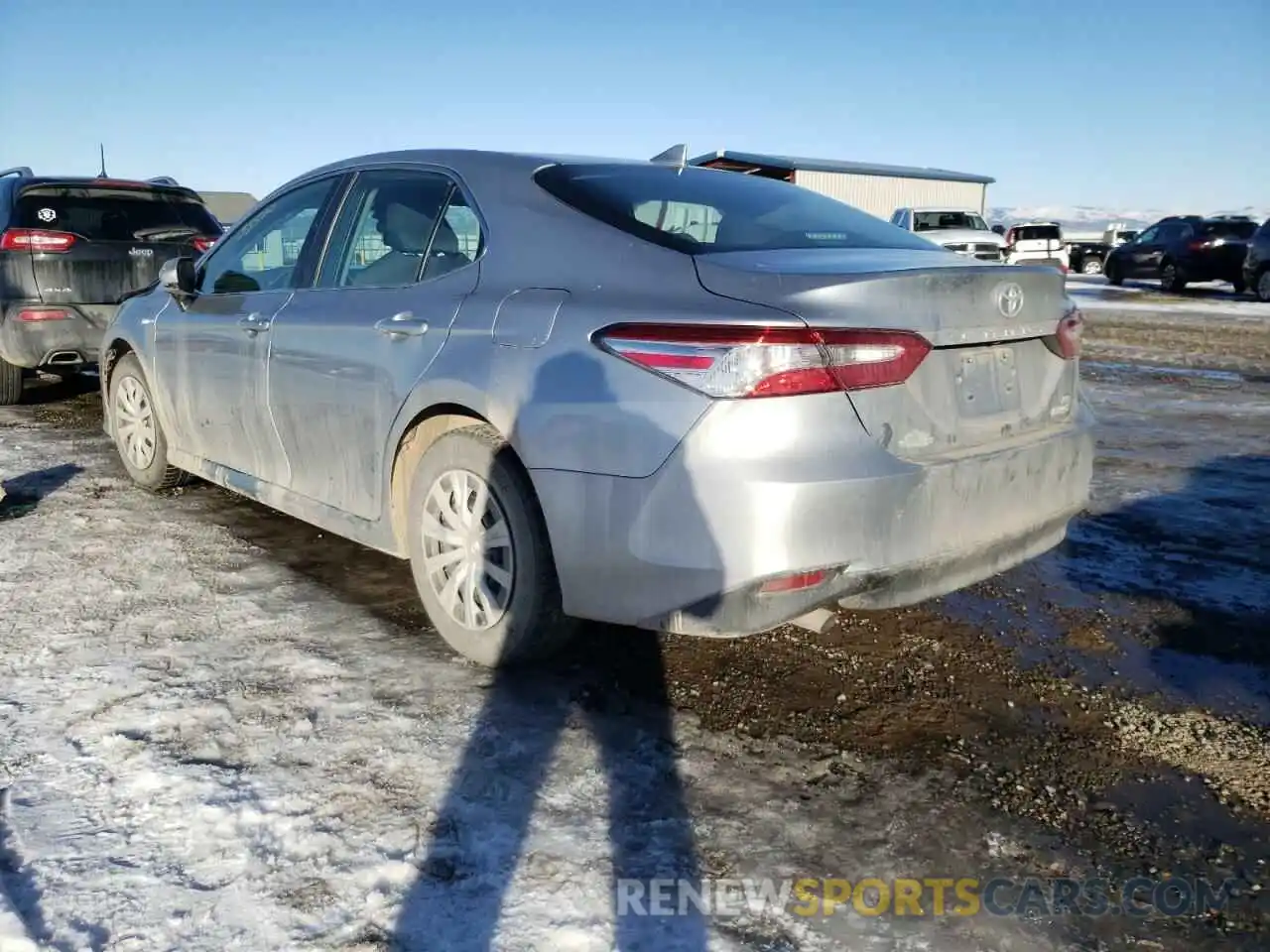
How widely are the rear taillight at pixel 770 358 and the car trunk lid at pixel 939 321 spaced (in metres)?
0.04

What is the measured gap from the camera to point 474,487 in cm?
306

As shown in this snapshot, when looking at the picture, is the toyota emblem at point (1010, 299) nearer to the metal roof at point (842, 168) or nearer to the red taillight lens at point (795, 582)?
the red taillight lens at point (795, 582)

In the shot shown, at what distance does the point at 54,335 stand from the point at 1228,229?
23.8 meters

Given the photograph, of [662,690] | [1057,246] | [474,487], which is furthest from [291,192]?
[1057,246]

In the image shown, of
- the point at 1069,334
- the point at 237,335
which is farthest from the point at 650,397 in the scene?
the point at 237,335

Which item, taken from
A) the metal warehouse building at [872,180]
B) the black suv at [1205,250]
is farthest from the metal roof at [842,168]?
the black suv at [1205,250]

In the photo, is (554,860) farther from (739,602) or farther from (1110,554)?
(1110,554)

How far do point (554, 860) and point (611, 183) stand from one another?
81.3 inches

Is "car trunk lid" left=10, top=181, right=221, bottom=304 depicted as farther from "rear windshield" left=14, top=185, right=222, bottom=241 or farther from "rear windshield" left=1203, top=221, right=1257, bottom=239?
"rear windshield" left=1203, top=221, right=1257, bottom=239

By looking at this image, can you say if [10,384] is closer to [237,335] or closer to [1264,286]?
[237,335]

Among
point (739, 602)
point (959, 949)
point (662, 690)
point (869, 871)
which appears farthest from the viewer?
point (662, 690)

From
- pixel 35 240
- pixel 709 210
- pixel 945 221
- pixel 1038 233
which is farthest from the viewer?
pixel 1038 233

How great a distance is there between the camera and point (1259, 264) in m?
19.4

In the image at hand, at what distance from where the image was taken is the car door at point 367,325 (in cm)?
323
